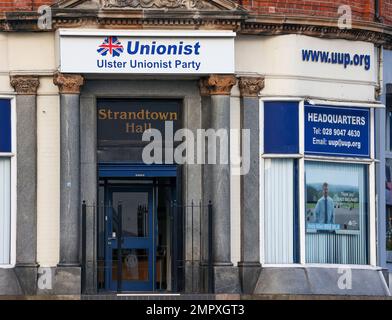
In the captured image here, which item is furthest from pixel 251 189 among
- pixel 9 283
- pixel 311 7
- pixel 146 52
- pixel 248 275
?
pixel 9 283

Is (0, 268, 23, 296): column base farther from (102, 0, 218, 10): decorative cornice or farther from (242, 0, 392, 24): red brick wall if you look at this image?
(242, 0, 392, 24): red brick wall

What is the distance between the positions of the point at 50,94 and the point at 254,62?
4231 mm

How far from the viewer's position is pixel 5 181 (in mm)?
39156

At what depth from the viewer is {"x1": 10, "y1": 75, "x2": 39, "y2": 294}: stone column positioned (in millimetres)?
38906

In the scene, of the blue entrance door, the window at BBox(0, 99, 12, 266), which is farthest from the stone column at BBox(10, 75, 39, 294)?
the blue entrance door

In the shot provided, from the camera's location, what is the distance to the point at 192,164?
39594 mm

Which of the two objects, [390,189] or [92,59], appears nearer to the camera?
[92,59]

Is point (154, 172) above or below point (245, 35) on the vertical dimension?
below

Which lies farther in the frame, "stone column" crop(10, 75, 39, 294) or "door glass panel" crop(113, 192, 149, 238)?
"door glass panel" crop(113, 192, 149, 238)

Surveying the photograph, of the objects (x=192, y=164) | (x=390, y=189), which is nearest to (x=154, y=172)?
(x=192, y=164)

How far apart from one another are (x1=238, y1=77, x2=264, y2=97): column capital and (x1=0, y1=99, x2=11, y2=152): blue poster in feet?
15.6

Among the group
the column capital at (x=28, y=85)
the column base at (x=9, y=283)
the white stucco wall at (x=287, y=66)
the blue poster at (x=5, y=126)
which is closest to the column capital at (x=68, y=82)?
the column capital at (x=28, y=85)

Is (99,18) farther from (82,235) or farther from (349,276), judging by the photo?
(349,276)

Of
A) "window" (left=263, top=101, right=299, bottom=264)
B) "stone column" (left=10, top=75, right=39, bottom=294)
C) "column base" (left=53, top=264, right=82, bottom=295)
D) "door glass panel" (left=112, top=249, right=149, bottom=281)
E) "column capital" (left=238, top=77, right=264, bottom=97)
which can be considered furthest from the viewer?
"door glass panel" (left=112, top=249, right=149, bottom=281)
